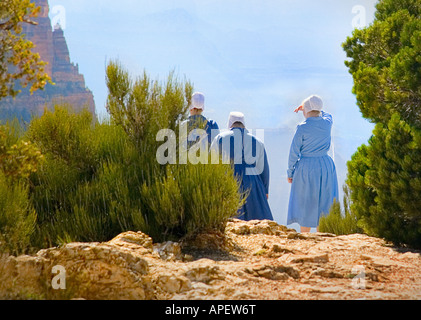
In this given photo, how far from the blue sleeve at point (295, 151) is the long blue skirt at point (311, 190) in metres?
0.08

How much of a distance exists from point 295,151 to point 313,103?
798 millimetres

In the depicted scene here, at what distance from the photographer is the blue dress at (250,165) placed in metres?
7.52

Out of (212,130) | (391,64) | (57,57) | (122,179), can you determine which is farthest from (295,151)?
(57,57)

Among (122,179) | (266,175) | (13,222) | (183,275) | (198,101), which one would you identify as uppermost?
(198,101)

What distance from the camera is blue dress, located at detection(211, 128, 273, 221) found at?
7516 mm

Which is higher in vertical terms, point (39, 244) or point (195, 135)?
point (195, 135)

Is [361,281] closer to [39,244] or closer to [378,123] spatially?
[378,123]

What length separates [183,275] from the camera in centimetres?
425

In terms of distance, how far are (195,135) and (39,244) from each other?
6.83 ft

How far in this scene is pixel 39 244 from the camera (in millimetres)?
5781

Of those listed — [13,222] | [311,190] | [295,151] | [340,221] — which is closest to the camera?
[13,222]

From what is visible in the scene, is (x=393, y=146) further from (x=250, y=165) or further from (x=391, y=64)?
(x=250, y=165)
